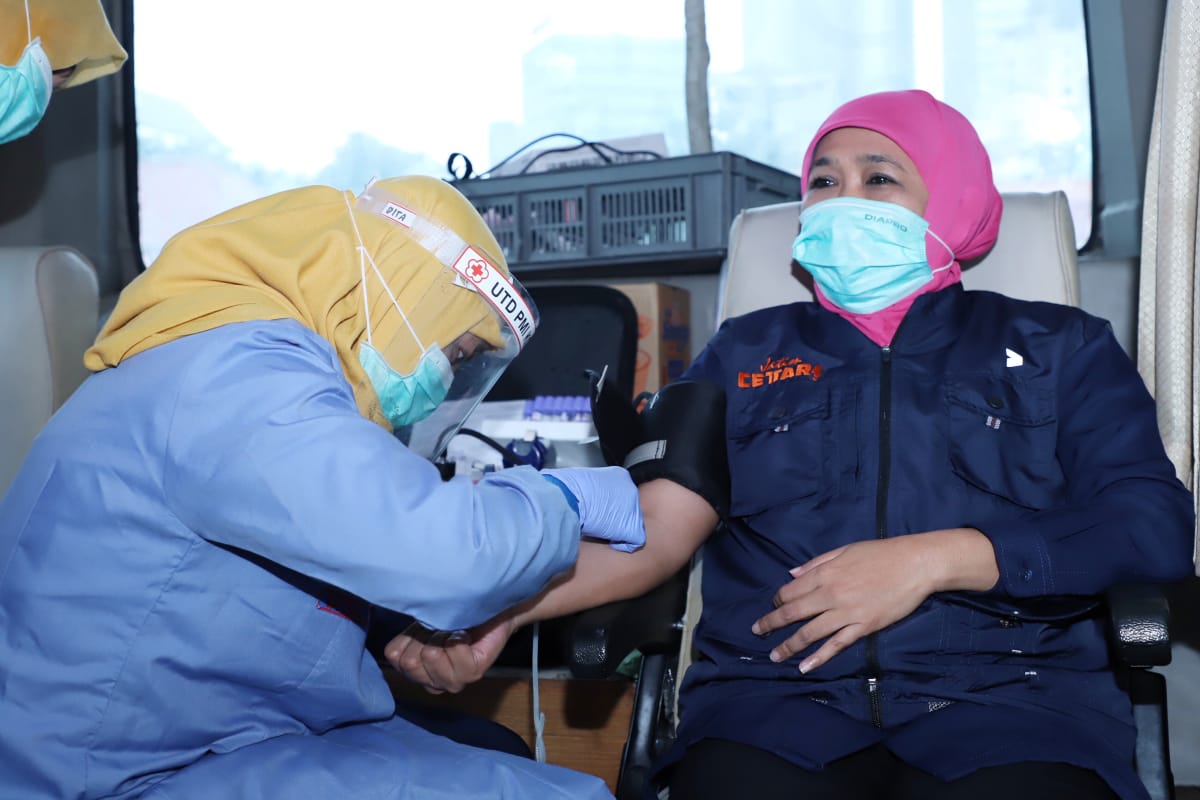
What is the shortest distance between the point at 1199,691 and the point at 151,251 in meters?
2.95

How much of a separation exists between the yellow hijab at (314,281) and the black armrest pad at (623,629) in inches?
13.9

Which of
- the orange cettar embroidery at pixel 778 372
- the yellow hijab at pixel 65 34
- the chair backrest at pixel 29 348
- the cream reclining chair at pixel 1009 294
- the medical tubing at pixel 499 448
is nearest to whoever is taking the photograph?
the cream reclining chair at pixel 1009 294

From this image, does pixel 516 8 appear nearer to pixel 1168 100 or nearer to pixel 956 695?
pixel 1168 100

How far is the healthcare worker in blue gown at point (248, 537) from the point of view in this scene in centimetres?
98

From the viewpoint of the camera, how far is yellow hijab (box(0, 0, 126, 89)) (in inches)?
86.0

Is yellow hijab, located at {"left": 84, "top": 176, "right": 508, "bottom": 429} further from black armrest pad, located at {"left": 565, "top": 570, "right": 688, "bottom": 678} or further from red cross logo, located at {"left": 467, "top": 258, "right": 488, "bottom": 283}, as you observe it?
black armrest pad, located at {"left": 565, "top": 570, "right": 688, "bottom": 678}

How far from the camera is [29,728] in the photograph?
1.00 meters

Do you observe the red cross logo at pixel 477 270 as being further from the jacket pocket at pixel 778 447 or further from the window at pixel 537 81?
the window at pixel 537 81

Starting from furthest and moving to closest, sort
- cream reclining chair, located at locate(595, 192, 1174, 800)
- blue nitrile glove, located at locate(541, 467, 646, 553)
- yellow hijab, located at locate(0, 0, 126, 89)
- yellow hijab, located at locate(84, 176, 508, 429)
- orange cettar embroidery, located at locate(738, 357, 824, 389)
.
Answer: yellow hijab, located at locate(0, 0, 126, 89)
orange cettar embroidery, located at locate(738, 357, 824, 389)
blue nitrile glove, located at locate(541, 467, 646, 553)
cream reclining chair, located at locate(595, 192, 1174, 800)
yellow hijab, located at locate(84, 176, 508, 429)

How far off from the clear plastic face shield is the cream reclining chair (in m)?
0.37

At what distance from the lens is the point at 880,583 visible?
4.36ft

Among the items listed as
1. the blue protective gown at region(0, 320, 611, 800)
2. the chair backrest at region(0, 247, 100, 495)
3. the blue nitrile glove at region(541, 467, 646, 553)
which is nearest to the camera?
the blue protective gown at region(0, 320, 611, 800)

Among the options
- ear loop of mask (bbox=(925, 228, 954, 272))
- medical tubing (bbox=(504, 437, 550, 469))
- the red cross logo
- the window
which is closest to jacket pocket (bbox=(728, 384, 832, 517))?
ear loop of mask (bbox=(925, 228, 954, 272))

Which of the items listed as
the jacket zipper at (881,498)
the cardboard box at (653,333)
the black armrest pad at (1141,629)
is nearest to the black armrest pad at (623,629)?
the jacket zipper at (881,498)
